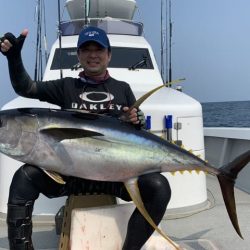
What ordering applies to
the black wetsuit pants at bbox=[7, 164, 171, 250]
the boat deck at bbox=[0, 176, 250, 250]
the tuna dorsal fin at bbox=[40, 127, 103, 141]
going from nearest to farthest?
the tuna dorsal fin at bbox=[40, 127, 103, 141] → the black wetsuit pants at bbox=[7, 164, 171, 250] → the boat deck at bbox=[0, 176, 250, 250]

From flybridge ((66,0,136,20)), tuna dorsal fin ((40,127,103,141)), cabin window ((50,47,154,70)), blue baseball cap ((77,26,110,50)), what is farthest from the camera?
flybridge ((66,0,136,20))

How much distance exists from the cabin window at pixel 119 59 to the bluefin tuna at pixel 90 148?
9.53 ft

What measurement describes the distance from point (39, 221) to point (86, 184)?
1.24m

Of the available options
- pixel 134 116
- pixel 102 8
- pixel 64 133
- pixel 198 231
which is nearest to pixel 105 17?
pixel 102 8

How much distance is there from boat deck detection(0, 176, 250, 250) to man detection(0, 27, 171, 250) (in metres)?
0.44

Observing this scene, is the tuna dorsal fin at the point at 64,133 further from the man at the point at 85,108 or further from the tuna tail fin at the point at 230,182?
the tuna tail fin at the point at 230,182

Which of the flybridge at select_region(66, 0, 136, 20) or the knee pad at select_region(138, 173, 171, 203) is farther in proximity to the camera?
Answer: the flybridge at select_region(66, 0, 136, 20)

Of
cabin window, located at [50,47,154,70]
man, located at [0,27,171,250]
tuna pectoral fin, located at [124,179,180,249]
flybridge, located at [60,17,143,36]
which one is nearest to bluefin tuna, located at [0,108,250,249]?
tuna pectoral fin, located at [124,179,180,249]

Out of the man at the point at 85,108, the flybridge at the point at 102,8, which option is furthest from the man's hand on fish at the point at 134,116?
the flybridge at the point at 102,8

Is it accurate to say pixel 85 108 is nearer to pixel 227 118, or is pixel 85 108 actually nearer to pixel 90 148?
pixel 90 148

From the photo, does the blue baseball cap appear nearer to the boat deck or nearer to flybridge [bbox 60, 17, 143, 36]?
the boat deck

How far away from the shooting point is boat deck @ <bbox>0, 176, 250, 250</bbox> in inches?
111

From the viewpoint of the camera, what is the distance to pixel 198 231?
10.4 feet

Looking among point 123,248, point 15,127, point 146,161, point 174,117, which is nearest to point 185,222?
point 174,117
